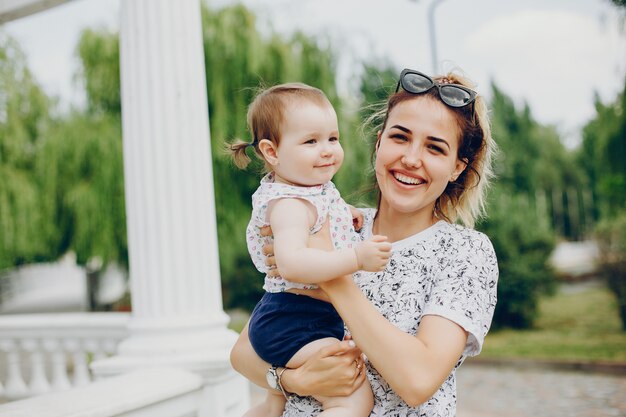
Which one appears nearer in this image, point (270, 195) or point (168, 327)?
point (270, 195)

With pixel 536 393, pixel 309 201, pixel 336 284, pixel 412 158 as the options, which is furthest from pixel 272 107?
pixel 536 393

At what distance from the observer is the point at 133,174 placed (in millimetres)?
3082

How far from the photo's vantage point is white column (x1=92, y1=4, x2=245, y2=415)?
303 centimetres

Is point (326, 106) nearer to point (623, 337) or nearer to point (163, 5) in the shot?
point (163, 5)

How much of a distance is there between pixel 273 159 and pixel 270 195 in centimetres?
11

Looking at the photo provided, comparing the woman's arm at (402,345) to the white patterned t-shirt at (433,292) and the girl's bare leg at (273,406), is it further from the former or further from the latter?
the girl's bare leg at (273,406)

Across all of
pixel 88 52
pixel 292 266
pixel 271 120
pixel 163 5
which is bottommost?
pixel 292 266

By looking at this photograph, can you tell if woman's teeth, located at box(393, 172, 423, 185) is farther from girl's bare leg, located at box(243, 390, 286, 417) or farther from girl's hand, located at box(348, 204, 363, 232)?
girl's bare leg, located at box(243, 390, 286, 417)

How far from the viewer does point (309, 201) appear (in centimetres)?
150

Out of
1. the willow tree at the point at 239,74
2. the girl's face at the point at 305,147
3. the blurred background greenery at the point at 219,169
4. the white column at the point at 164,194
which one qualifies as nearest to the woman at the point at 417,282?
Answer: the girl's face at the point at 305,147

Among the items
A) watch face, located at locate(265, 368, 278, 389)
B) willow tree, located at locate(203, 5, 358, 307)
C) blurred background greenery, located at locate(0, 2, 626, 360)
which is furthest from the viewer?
willow tree, located at locate(203, 5, 358, 307)

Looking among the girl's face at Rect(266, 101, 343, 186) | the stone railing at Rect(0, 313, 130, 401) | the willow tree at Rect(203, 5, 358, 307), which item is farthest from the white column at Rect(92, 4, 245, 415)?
the willow tree at Rect(203, 5, 358, 307)

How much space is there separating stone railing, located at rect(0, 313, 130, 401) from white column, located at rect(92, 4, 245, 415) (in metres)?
1.31

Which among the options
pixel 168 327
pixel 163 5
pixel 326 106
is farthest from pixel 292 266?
pixel 163 5
